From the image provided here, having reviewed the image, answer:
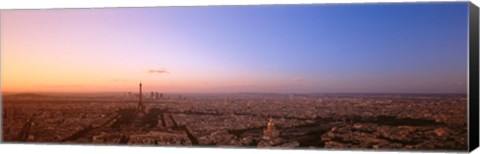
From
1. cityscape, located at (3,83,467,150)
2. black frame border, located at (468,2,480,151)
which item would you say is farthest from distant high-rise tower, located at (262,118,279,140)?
black frame border, located at (468,2,480,151)

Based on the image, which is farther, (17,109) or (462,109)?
(17,109)

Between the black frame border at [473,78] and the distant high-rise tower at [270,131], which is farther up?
the black frame border at [473,78]

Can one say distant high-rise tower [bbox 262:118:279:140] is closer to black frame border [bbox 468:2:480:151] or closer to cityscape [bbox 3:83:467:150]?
A: cityscape [bbox 3:83:467:150]

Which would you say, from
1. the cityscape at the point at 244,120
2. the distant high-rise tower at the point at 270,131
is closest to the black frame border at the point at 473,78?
the cityscape at the point at 244,120

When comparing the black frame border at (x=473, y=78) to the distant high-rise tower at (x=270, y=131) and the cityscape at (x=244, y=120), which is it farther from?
the distant high-rise tower at (x=270, y=131)

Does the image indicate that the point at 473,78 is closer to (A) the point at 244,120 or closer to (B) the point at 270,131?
(B) the point at 270,131

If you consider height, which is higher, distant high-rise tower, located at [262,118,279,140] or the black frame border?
the black frame border

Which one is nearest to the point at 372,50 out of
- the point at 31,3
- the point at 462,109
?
the point at 462,109

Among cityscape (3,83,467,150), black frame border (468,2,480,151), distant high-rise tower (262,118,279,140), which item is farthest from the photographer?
distant high-rise tower (262,118,279,140)

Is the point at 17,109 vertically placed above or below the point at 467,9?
below

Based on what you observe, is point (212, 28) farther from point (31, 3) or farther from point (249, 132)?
point (31, 3)

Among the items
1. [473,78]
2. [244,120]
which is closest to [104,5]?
[244,120]
